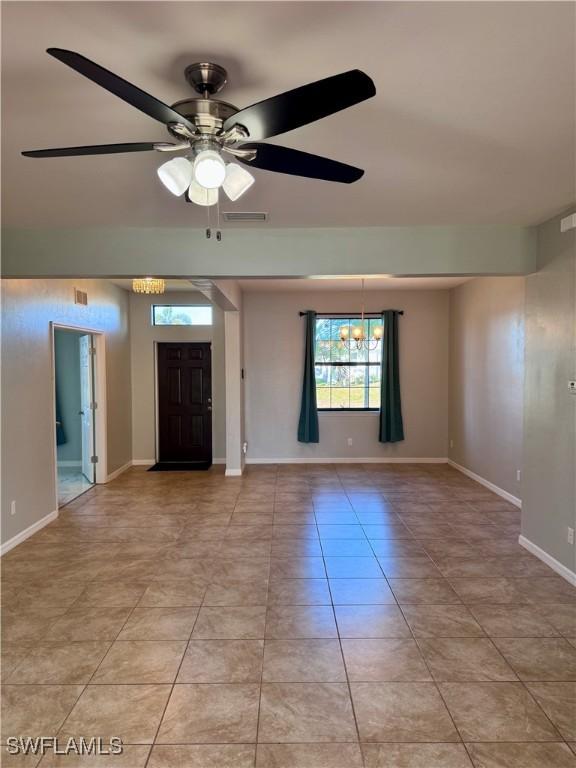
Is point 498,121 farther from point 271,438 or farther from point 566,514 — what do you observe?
point 271,438

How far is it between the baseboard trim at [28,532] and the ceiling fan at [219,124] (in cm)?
358

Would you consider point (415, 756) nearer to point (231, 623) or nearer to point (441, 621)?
point (441, 621)

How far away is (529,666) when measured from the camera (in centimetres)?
243

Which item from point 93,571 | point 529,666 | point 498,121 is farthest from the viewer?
point 93,571

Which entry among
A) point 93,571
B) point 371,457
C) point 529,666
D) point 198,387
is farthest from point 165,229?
point 371,457

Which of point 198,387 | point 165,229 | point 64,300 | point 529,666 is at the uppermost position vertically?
point 165,229

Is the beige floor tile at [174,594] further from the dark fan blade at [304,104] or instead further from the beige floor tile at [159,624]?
the dark fan blade at [304,104]

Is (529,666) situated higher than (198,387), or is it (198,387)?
(198,387)

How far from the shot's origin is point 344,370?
299 inches

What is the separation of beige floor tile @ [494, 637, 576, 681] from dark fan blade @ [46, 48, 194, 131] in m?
2.98

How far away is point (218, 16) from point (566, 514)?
145 inches

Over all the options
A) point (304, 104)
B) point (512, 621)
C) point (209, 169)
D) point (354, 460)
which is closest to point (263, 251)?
point (209, 169)

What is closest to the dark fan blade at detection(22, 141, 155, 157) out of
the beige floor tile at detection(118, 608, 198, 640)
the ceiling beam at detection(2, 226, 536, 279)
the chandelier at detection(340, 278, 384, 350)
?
the ceiling beam at detection(2, 226, 536, 279)

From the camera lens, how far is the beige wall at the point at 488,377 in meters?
5.21
